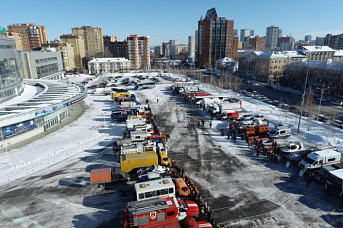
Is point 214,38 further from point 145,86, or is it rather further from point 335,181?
point 335,181

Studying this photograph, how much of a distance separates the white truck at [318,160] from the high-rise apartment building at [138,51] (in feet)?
336

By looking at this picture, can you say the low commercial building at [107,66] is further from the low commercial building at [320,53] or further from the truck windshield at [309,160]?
the truck windshield at [309,160]

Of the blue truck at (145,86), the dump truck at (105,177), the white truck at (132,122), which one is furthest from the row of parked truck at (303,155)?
the blue truck at (145,86)

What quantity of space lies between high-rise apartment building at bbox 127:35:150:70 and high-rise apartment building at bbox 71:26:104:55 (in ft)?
77.4

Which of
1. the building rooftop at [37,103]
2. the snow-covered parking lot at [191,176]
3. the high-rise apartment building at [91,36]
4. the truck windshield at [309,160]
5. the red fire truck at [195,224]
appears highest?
the high-rise apartment building at [91,36]

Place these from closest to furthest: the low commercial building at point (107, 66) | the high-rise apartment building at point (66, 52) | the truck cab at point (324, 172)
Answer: the truck cab at point (324, 172), the high-rise apartment building at point (66, 52), the low commercial building at point (107, 66)

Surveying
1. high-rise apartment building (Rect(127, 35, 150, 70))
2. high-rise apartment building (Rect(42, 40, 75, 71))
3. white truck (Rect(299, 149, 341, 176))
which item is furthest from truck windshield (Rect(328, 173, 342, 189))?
high-rise apartment building (Rect(127, 35, 150, 70))

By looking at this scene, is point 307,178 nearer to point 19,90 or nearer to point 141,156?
point 141,156

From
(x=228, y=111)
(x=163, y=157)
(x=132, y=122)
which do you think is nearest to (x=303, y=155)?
(x=163, y=157)

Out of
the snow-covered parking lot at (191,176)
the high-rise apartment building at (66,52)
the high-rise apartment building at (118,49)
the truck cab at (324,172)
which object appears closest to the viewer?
the snow-covered parking lot at (191,176)

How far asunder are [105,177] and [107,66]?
9130 cm

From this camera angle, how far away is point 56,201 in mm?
15805

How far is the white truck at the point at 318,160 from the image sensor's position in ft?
60.8

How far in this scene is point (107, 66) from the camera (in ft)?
333
